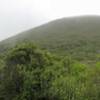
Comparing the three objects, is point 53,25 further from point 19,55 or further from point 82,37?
point 19,55

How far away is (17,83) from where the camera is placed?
4303 centimetres

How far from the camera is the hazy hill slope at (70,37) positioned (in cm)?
9775

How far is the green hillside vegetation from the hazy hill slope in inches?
1518

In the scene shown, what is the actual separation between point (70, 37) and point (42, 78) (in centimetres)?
7645

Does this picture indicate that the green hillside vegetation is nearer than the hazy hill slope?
Yes

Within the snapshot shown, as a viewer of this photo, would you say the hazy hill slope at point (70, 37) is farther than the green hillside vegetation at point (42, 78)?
Yes

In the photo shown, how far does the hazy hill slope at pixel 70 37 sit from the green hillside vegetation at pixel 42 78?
127 feet

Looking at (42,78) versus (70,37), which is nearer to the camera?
(42,78)

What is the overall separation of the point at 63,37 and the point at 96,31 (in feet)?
42.5

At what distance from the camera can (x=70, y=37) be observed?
386 ft

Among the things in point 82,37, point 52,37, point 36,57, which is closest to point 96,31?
point 82,37

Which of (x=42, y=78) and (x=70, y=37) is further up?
(x=42, y=78)

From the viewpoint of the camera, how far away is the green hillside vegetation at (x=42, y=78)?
38.6 meters

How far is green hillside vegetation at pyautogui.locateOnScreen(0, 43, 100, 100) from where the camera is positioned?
38.6 meters
